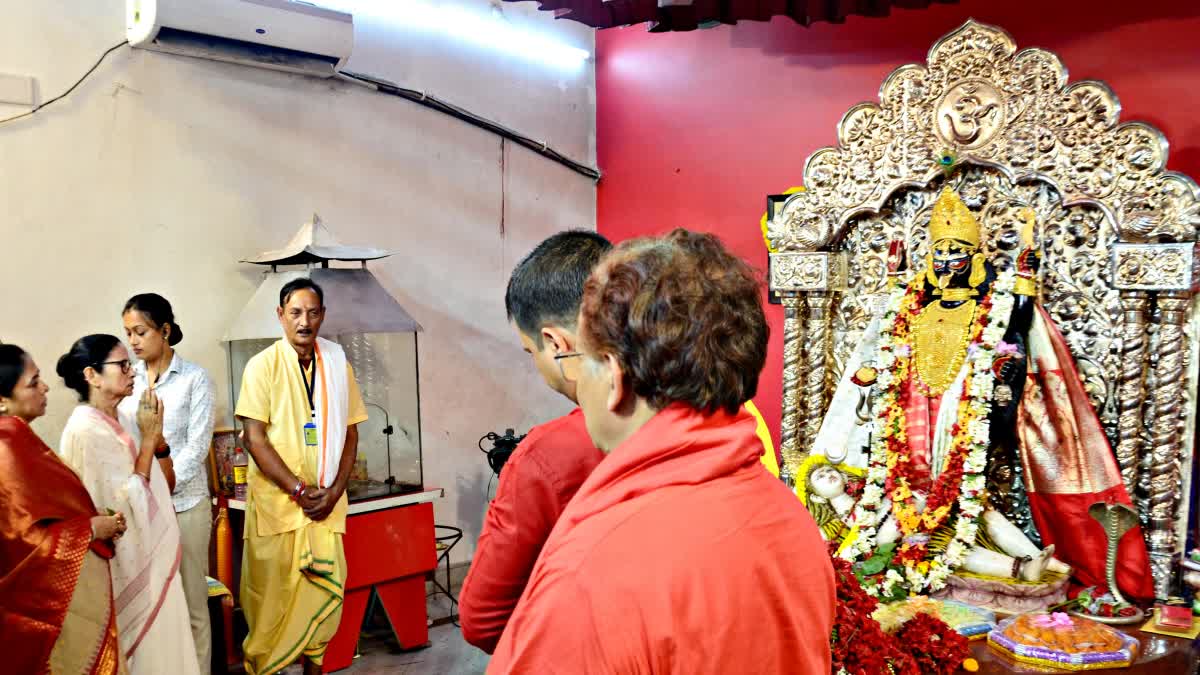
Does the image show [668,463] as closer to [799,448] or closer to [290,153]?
[799,448]

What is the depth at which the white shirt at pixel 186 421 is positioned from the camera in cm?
390

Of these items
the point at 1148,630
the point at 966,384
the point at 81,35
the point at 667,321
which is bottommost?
the point at 1148,630

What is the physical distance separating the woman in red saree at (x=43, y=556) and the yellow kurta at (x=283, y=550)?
3.29 feet

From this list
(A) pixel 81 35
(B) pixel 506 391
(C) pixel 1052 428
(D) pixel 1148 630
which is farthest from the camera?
(B) pixel 506 391

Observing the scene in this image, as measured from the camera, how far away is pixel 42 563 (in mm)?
2664

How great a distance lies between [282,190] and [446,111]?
1.17 metres

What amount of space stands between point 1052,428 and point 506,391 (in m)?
3.23

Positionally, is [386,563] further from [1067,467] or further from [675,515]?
[675,515]

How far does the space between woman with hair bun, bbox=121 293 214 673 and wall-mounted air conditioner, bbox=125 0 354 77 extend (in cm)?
125

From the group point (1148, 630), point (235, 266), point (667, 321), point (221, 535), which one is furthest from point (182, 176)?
point (1148, 630)

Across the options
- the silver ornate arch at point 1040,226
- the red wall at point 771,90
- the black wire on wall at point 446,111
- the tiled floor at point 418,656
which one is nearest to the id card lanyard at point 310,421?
the tiled floor at point 418,656

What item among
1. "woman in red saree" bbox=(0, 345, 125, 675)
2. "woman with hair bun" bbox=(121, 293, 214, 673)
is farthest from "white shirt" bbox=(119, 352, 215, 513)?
"woman in red saree" bbox=(0, 345, 125, 675)

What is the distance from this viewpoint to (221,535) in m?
4.26

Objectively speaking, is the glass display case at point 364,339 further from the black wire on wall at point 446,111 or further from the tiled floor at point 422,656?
the black wire on wall at point 446,111
